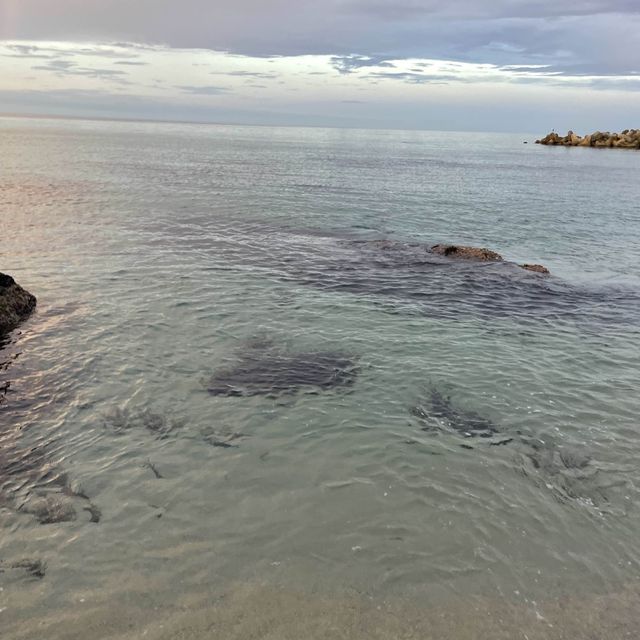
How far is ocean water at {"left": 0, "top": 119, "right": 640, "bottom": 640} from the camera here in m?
7.48

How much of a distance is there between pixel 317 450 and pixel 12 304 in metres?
12.1

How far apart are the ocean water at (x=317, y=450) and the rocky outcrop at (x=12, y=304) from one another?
0.65 metres

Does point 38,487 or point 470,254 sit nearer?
point 38,487

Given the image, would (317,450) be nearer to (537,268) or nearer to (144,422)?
(144,422)

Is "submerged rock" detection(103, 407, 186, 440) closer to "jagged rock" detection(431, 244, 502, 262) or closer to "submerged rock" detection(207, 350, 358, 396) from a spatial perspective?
"submerged rock" detection(207, 350, 358, 396)

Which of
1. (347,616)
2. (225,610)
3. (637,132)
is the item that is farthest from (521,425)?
(637,132)

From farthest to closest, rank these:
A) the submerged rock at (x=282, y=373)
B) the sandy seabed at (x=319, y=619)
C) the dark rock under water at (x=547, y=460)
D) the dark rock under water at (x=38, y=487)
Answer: the submerged rock at (x=282, y=373)
the dark rock under water at (x=547, y=460)
the dark rock under water at (x=38, y=487)
the sandy seabed at (x=319, y=619)

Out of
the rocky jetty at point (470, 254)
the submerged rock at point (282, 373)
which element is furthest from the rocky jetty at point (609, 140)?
the submerged rock at point (282, 373)

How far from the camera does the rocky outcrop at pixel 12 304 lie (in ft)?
53.0

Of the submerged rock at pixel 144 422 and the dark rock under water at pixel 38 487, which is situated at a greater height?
the submerged rock at pixel 144 422

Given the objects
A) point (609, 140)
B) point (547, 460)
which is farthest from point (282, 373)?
point (609, 140)

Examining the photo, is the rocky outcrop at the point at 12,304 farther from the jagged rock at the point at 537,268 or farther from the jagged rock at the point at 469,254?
the jagged rock at the point at 537,268

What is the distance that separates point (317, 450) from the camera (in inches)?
429

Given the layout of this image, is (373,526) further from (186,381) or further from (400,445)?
(186,381)
